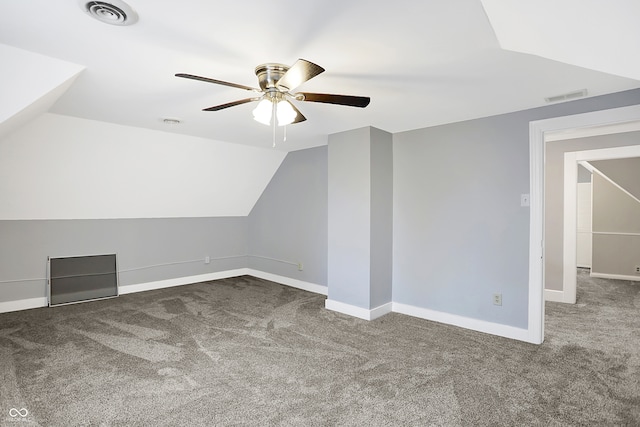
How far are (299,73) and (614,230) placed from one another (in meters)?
6.75

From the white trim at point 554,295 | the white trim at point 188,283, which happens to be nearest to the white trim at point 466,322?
the white trim at point 188,283

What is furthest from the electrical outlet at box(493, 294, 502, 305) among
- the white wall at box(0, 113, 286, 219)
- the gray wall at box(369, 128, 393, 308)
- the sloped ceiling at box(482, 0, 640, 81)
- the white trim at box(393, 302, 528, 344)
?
the white wall at box(0, 113, 286, 219)

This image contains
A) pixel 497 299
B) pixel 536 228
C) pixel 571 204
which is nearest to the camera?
pixel 536 228

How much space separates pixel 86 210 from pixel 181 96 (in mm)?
2532

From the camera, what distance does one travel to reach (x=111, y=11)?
158 cm

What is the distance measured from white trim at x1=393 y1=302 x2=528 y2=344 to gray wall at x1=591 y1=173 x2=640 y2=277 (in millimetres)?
4137

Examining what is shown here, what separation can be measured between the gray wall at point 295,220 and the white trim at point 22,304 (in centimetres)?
282

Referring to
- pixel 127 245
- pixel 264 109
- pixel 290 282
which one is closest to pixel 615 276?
pixel 290 282

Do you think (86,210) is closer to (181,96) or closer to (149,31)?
(181,96)

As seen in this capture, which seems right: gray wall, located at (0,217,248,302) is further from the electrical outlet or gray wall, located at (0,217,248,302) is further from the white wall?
the electrical outlet

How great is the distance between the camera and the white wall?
351 centimetres

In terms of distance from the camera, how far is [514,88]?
2561 millimetres

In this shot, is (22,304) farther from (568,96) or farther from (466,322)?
(568,96)

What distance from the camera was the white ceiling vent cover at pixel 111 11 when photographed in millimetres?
1521
